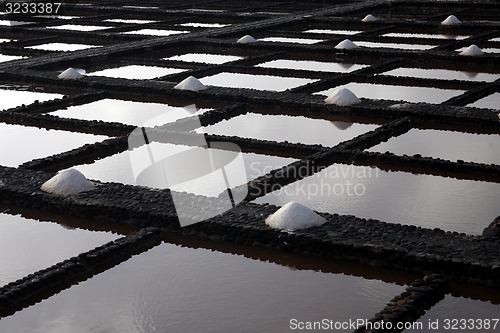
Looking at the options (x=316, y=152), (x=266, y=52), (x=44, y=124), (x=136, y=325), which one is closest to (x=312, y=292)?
(x=136, y=325)

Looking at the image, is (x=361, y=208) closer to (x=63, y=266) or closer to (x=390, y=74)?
(x=63, y=266)

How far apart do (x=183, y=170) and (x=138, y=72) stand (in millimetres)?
3071

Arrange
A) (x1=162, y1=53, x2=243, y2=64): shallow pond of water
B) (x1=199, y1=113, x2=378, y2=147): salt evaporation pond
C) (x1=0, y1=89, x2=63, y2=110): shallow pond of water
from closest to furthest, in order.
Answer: (x1=199, y1=113, x2=378, y2=147): salt evaporation pond
(x1=0, y1=89, x2=63, y2=110): shallow pond of water
(x1=162, y1=53, x2=243, y2=64): shallow pond of water

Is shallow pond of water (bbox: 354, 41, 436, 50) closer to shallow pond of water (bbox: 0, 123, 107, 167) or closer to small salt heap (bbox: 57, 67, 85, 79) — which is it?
small salt heap (bbox: 57, 67, 85, 79)

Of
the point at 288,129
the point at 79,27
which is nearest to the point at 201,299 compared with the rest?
the point at 288,129

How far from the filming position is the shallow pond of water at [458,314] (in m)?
2.55

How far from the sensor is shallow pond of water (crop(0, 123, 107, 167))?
14.8 feet

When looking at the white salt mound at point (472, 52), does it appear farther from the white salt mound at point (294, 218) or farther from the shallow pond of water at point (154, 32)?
the white salt mound at point (294, 218)

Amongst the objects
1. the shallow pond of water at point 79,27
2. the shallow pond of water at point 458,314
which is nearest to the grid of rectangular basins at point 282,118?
the shallow pond of water at point 458,314

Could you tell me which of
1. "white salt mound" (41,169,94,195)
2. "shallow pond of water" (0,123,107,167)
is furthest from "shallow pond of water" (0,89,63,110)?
"white salt mound" (41,169,94,195)

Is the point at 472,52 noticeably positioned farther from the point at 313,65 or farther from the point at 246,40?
the point at 246,40

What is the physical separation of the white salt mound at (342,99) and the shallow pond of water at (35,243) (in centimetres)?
223

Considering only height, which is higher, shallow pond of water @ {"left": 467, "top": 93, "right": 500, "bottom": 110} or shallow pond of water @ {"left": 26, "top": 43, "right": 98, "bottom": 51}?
shallow pond of water @ {"left": 467, "top": 93, "right": 500, "bottom": 110}

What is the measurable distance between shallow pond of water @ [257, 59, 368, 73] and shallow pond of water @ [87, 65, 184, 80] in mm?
749
